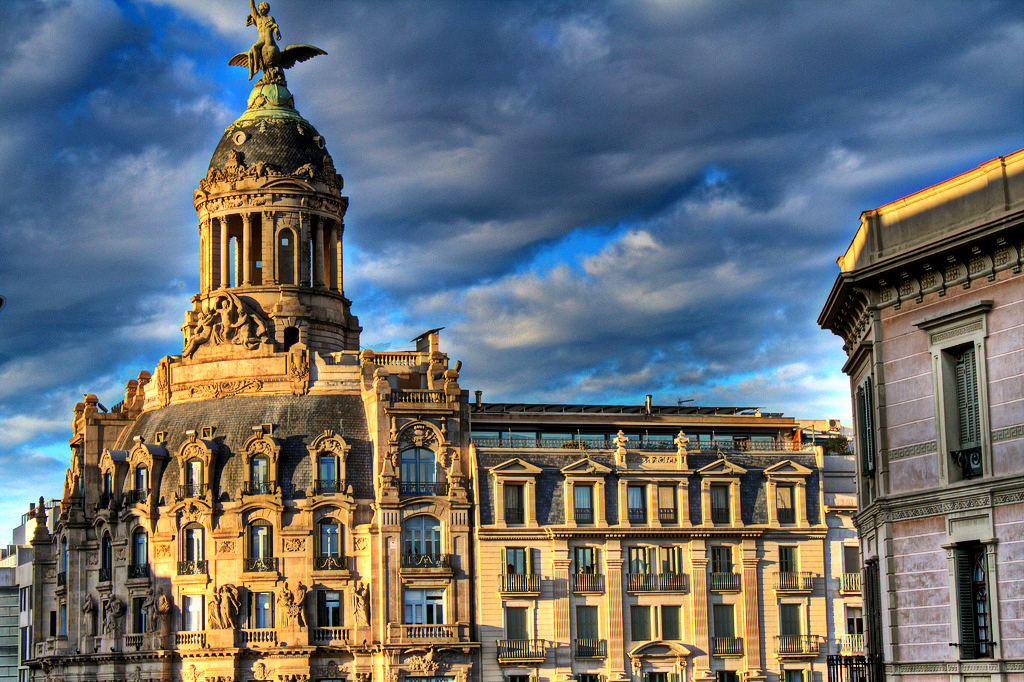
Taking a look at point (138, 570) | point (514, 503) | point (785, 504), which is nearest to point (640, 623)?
point (514, 503)

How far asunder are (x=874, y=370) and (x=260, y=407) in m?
56.7

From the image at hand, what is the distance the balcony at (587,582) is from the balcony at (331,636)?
43.6 feet

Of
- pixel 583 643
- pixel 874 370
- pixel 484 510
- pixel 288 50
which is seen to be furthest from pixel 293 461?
pixel 874 370

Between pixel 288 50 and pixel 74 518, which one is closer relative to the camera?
pixel 74 518

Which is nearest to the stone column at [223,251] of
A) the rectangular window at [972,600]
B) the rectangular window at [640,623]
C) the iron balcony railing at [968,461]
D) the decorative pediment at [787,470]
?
the rectangular window at [640,623]

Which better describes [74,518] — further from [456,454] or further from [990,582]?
[990,582]

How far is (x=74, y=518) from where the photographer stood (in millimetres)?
95812

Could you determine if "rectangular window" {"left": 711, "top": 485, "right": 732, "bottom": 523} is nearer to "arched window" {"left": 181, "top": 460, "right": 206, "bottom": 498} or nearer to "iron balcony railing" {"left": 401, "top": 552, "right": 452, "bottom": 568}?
"iron balcony railing" {"left": 401, "top": 552, "right": 452, "bottom": 568}

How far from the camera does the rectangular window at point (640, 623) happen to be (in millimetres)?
87000

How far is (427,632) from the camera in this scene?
85.8m

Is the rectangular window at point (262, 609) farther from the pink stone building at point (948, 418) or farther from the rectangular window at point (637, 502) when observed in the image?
the pink stone building at point (948, 418)

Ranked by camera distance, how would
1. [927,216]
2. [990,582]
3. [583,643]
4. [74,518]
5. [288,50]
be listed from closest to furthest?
[990,582] < [927,216] < [583,643] < [74,518] < [288,50]

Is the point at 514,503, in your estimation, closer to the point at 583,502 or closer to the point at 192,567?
the point at 583,502

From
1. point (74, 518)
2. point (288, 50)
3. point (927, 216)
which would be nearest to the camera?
point (927, 216)
